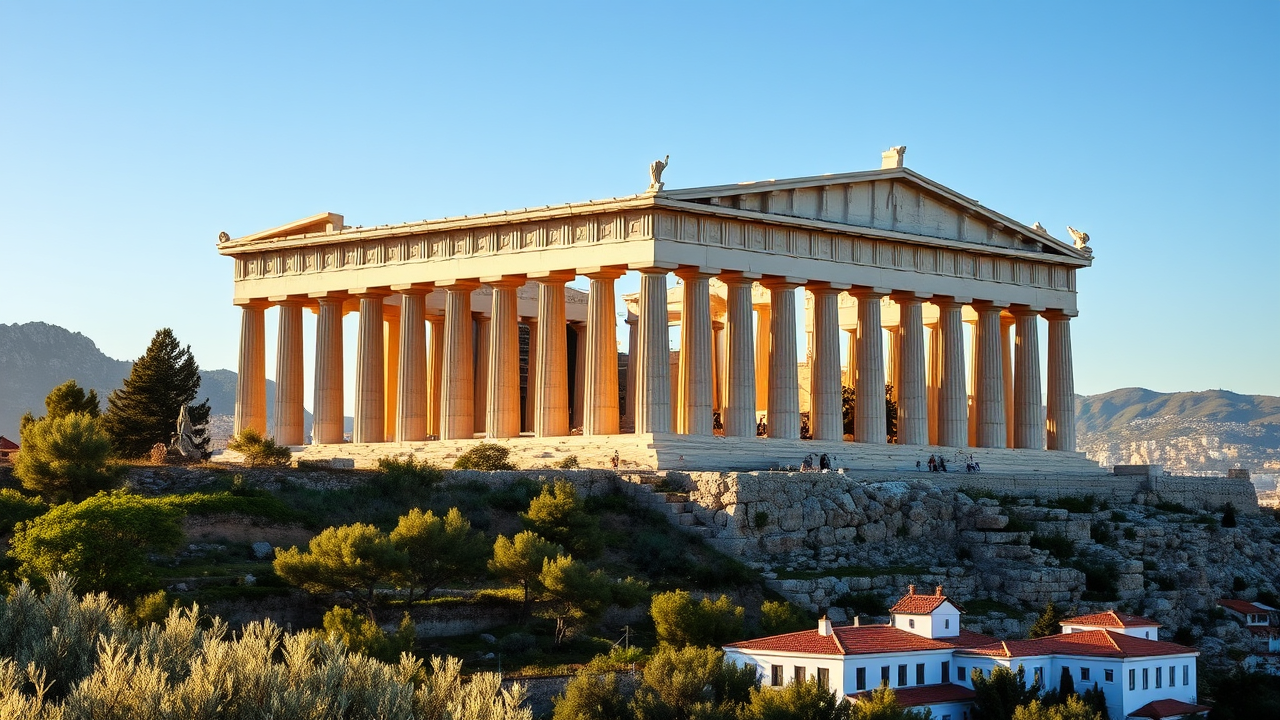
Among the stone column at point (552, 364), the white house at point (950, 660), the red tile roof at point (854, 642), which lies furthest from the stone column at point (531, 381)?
the red tile roof at point (854, 642)

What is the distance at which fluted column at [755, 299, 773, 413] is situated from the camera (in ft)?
297

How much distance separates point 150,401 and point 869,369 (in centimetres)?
3565

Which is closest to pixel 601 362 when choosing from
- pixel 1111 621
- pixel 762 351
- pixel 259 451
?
pixel 259 451

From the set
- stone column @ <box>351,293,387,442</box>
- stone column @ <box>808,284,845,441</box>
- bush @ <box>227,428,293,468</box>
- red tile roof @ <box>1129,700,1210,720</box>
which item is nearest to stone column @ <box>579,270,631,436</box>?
stone column @ <box>808,284,845,441</box>

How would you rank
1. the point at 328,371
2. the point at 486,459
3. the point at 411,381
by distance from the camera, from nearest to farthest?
the point at 486,459, the point at 411,381, the point at 328,371

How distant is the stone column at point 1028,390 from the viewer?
88.2 m

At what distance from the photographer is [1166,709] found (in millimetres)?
52656

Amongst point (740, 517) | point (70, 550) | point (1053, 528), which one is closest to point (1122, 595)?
point (1053, 528)

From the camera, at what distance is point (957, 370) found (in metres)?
85.6

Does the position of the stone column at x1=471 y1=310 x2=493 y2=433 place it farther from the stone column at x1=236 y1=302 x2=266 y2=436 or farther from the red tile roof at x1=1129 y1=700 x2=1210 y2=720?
the red tile roof at x1=1129 y1=700 x2=1210 y2=720

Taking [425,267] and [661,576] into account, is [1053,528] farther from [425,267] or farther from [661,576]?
[425,267]

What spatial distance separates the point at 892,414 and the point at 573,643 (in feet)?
162

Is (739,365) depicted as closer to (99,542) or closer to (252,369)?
(252,369)

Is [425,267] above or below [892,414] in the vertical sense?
above
